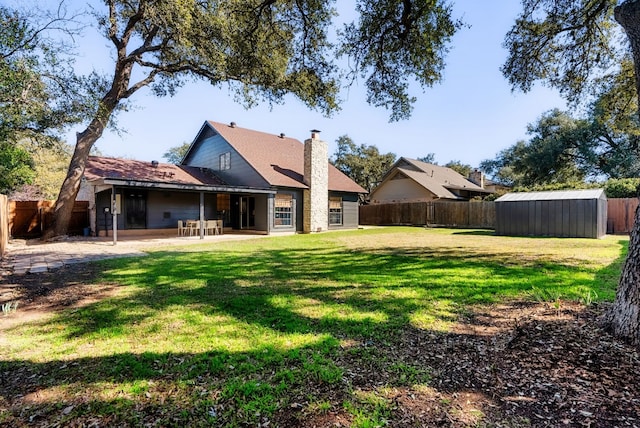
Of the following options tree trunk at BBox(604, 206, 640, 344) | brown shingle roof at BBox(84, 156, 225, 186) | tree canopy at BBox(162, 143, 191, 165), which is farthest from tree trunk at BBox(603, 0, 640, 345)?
tree canopy at BBox(162, 143, 191, 165)

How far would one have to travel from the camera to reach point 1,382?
2547 millimetres

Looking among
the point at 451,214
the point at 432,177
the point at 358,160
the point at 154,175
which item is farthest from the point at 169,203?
the point at 358,160

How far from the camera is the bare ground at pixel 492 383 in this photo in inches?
79.4

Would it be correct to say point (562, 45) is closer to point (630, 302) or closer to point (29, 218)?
point (630, 302)

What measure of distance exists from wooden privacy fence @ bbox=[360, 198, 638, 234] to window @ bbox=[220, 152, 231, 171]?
1225cm

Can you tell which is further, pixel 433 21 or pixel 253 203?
pixel 253 203

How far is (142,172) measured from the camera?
15.5 meters

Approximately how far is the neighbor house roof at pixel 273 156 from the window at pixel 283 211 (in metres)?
0.79

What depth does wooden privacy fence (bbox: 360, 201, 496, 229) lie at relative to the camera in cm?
2019

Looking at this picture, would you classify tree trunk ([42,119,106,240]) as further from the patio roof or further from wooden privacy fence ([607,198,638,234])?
wooden privacy fence ([607,198,638,234])

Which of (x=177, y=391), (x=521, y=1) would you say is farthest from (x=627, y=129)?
(x=177, y=391)

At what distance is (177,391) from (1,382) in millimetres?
1473

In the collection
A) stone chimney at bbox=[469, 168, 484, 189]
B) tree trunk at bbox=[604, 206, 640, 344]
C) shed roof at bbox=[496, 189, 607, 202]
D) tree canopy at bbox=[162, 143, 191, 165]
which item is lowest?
tree trunk at bbox=[604, 206, 640, 344]

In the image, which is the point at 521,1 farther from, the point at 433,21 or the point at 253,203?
the point at 253,203
